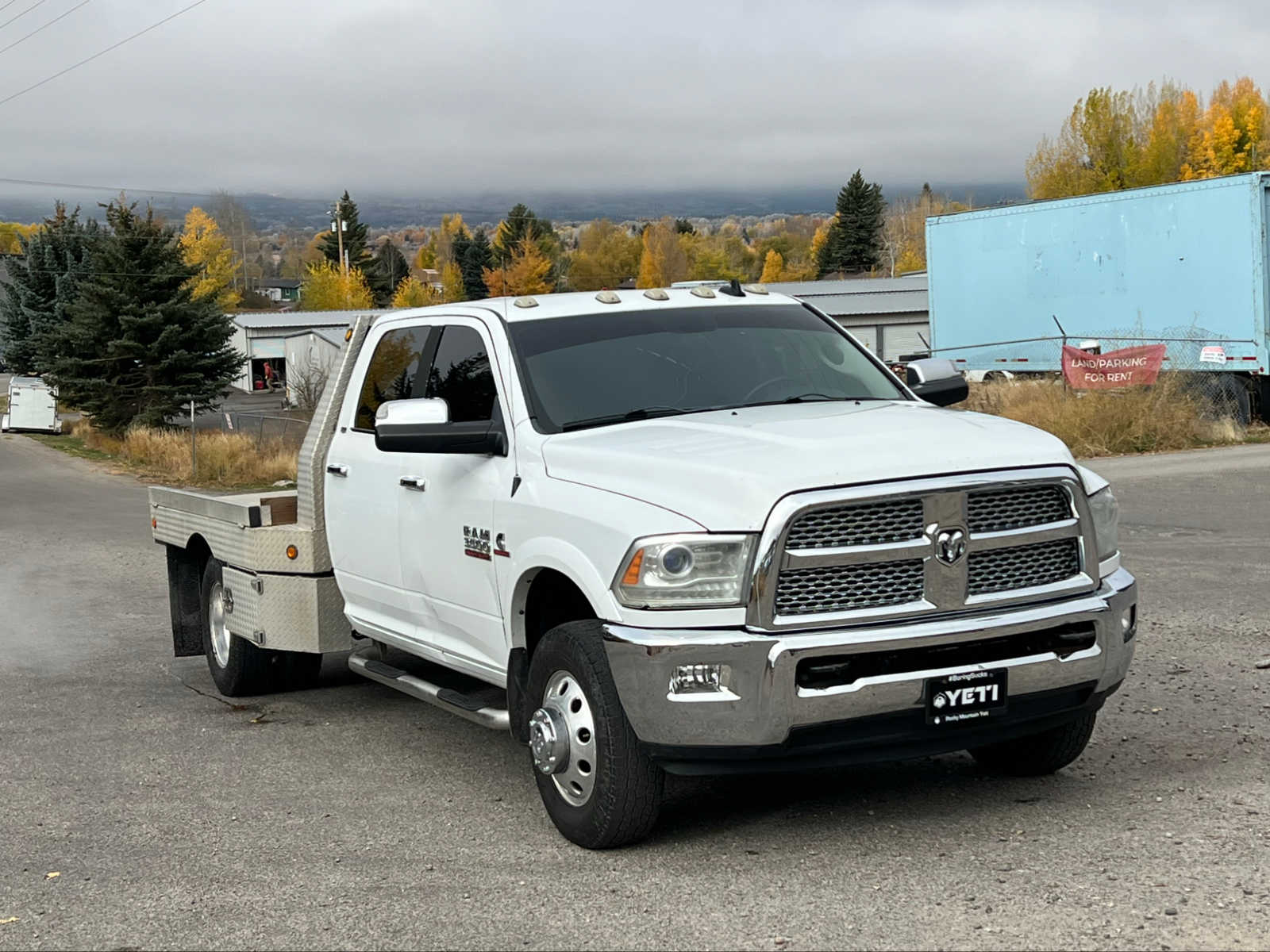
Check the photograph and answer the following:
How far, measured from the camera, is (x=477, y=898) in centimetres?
500

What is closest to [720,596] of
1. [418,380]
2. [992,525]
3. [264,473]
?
[992,525]

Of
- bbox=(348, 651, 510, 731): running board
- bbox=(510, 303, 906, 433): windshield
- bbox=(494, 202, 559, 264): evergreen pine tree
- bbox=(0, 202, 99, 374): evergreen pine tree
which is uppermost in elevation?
bbox=(494, 202, 559, 264): evergreen pine tree

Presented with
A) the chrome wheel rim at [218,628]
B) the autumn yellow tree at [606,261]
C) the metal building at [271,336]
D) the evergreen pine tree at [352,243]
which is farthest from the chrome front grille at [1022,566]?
the autumn yellow tree at [606,261]

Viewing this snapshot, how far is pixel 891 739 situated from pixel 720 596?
29.3 inches

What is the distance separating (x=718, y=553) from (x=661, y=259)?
15543 centimetres

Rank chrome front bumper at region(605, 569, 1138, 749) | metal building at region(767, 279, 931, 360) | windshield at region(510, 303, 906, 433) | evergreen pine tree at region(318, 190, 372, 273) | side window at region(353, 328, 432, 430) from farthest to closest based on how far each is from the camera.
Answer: evergreen pine tree at region(318, 190, 372, 273) → metal building at region(767, 279, 931, 360) → side window at region(353, 328, 432, 430) → windshield at region(510, 303, 906, 433) → chrome front bumper at region(605, 569, 1138, 749)

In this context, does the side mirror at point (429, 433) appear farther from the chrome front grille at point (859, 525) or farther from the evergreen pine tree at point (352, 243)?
the evergreen pine tree at point (352, 243)

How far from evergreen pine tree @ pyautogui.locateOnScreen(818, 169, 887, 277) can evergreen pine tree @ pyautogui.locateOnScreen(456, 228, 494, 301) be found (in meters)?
31.4

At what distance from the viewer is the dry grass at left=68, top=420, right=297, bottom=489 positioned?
2734 centimetres

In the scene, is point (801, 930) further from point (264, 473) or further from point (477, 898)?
point (264, 473)

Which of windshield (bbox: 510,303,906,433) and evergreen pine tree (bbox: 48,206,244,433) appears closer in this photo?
windshield (bbox: 510,303,906,433)

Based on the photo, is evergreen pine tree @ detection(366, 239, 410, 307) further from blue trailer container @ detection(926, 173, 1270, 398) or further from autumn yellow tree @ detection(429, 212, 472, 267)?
blue trailer container @ detection(926, 173, 1270, 398)

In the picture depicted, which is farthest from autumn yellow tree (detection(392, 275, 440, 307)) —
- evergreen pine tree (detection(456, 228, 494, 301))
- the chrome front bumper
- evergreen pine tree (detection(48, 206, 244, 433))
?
the chrome front bumper

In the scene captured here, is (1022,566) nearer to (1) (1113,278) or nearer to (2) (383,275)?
(1) (1113,278)
